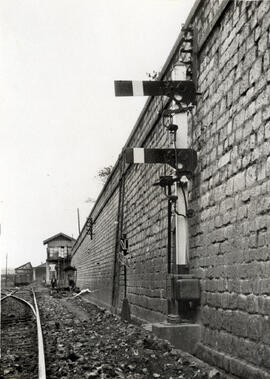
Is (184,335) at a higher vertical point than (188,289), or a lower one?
lower

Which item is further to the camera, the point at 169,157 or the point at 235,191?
the point at 169,157

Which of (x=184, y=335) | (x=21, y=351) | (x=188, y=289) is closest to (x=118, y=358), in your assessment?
(x=184, y=335)

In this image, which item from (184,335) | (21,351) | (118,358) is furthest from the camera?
(21,351)

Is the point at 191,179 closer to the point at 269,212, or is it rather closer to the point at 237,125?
the point at 237,125

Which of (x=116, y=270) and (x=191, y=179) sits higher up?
(x=191, y=179)

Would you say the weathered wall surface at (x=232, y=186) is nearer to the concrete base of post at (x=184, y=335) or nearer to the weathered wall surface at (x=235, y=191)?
the weathered wall surface at (x=235, y=191)

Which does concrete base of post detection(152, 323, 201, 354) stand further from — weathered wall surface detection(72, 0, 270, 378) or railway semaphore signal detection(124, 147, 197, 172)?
railway semaphore signal detection(124, 147, 197, 172)

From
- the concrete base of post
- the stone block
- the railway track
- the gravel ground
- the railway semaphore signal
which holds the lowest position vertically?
the railway track

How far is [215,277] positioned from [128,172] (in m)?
7.63

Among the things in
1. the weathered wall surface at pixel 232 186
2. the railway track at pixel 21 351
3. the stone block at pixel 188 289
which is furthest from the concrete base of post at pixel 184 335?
the railway track at pixel 21 351

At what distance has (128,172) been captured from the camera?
13.5 m

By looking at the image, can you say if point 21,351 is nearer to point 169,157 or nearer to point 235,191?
point 169,157

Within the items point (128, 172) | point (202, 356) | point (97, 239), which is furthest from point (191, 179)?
point (97, 239)

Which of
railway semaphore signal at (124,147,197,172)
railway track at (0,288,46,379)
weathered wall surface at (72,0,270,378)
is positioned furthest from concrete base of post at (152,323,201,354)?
railway semaphore signal at (124,147,197,172)
